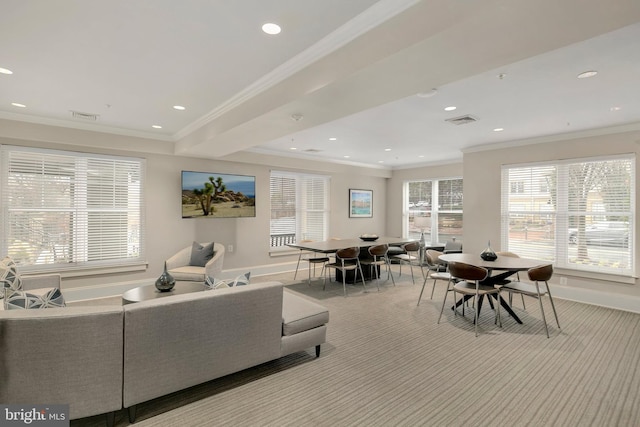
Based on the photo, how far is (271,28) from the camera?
2.17 m

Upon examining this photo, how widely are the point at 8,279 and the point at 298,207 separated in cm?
498

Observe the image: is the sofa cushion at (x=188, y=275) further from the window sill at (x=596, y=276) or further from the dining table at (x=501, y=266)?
the window sill at (x=596, y=276)

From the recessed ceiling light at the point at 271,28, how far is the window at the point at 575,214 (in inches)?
202

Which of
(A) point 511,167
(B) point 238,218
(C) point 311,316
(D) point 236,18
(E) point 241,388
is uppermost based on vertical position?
(D) point 236,18

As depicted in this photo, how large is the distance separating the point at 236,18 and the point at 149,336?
2.17 meters

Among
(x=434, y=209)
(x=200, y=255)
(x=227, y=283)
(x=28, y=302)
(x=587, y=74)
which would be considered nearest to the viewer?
(x=28, y=302)

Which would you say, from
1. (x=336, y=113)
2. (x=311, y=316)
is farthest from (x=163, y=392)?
(x=336, y=113)

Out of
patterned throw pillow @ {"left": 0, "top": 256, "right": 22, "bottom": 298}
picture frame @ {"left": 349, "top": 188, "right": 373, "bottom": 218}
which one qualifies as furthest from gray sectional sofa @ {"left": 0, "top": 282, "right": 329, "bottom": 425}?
picture frame @ {"left": 349, "top": 188, "right": 373, "bottom": 218}

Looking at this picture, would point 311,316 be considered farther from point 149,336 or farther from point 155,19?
point 155,19

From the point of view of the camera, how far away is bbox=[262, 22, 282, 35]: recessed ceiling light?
2133 millimetres

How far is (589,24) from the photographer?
1.60m

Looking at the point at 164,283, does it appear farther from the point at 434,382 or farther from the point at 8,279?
the point at 434,382

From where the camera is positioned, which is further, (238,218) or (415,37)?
(238,218)

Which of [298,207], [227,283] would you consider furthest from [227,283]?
[298,207]
